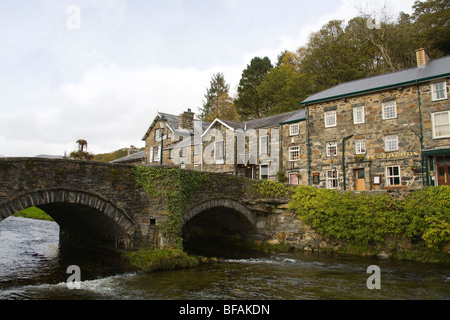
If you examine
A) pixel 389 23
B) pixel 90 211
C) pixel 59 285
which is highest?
pixel 389 23

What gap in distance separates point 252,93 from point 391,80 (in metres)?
27.3

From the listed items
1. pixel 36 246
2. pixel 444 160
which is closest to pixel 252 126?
pixel 444 160

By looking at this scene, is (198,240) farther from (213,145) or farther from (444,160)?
(444,160)

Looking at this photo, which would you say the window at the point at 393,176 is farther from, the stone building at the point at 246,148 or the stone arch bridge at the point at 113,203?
the stone building at the point at 246,148

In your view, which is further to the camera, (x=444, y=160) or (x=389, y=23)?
(x=389, y=23)

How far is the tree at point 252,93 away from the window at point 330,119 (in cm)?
2191

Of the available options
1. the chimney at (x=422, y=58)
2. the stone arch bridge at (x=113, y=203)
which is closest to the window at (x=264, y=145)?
the stone arch bridge at (x=113, y=203)

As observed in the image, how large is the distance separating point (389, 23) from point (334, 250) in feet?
103

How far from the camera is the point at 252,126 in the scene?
35.0m

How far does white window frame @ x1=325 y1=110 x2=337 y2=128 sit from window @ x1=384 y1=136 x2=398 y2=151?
13.6 feet

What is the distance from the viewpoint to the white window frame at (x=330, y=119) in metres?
27.2

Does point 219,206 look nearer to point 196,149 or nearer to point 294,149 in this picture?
point 294,149

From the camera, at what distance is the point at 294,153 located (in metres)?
29.7

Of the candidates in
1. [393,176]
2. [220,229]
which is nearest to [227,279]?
[220,229]
